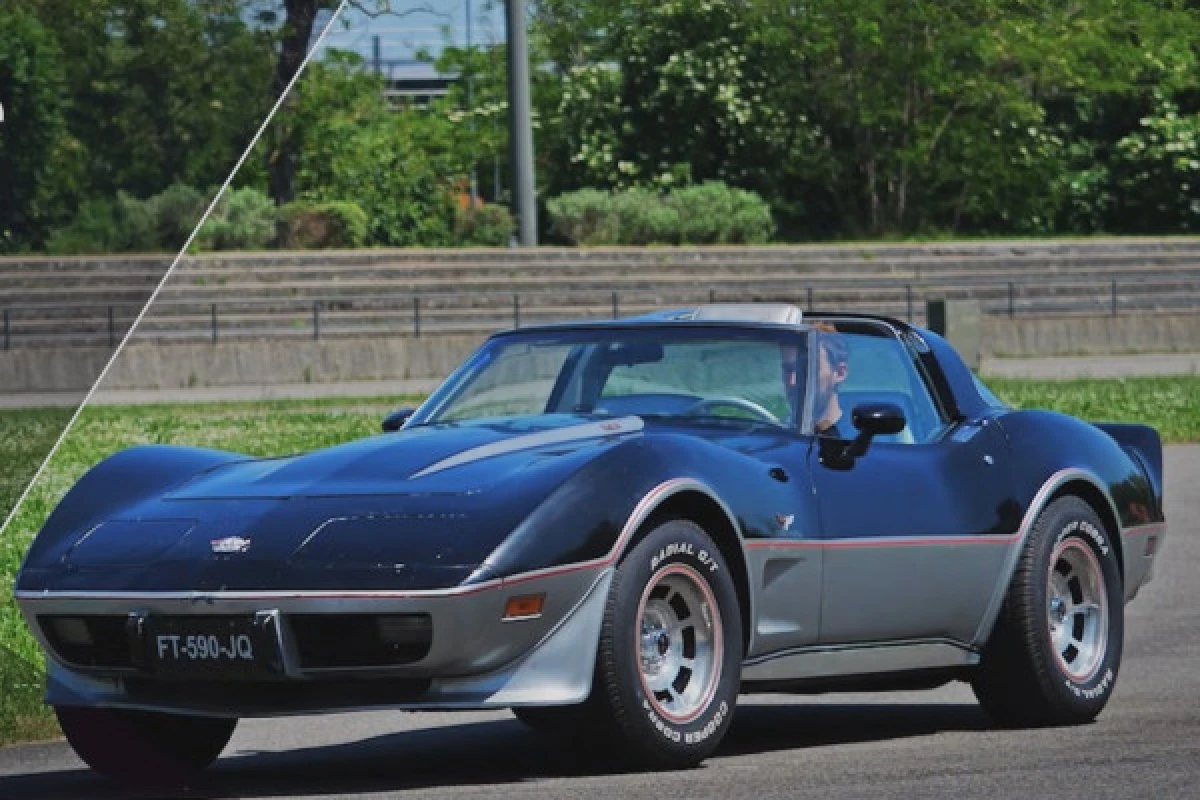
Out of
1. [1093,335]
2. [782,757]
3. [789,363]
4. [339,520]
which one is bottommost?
[1093,335]

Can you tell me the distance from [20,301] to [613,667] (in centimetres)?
173

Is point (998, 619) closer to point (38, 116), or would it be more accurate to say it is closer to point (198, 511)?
point (198, 511)

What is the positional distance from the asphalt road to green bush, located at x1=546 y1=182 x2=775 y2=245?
1336 inches

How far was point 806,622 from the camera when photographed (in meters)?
7.84

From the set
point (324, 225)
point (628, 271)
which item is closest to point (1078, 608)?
point (628, 271)

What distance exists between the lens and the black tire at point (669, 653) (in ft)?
22.9

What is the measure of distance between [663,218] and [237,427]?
62.7 ft

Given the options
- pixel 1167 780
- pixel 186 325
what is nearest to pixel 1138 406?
pixel 186 325

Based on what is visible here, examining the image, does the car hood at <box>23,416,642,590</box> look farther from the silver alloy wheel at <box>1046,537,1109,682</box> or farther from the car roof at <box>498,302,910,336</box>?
the silver alloy wheel at <box>1046,537,1109,682</box>

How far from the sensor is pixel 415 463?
24.4 ft

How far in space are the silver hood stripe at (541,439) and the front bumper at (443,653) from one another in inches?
23.6

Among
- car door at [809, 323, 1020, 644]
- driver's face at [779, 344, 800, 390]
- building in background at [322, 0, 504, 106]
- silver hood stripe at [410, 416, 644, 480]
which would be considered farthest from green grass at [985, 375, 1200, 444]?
building in background at [322, 0, 504, 106]

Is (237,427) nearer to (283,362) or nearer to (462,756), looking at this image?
(283,362)

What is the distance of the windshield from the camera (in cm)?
839
